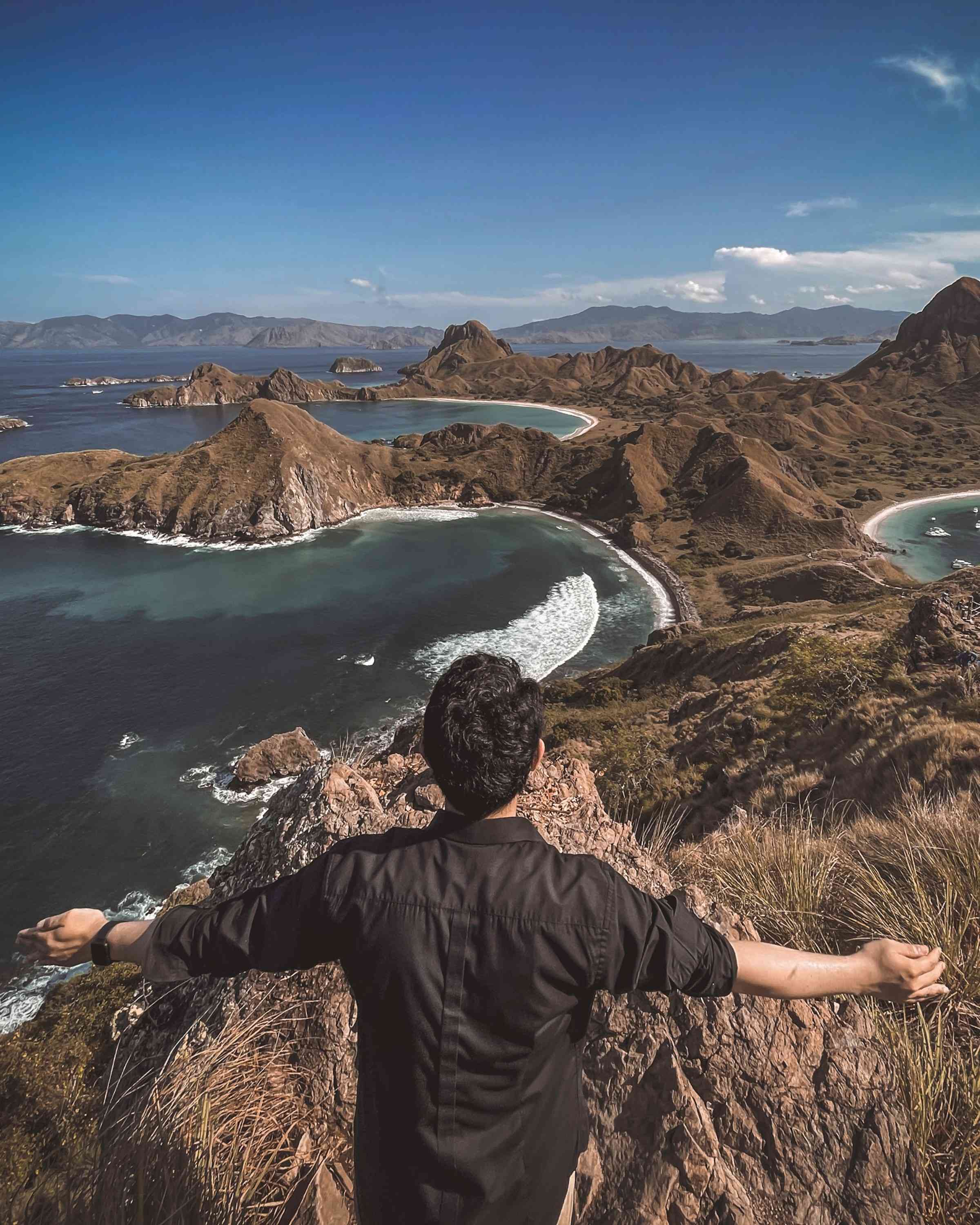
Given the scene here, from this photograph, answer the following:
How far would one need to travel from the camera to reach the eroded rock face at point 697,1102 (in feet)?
8.72

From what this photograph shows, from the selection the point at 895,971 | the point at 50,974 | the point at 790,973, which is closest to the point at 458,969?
the point at 790,973

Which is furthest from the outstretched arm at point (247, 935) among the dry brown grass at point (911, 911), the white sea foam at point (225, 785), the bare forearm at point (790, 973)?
the white sea foam at point (225, 785)

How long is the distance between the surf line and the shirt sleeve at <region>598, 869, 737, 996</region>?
67820 mm

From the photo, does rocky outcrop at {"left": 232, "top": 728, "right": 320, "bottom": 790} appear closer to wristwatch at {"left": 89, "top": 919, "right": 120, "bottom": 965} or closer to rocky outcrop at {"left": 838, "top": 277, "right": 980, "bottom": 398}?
wristwatch at {"left": 89, "top": 919, "right": 120, "bottom": 965}

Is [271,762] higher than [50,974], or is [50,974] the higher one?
[271,762]

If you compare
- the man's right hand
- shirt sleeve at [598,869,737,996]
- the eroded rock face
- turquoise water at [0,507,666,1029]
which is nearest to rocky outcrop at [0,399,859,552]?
turquoise water at [0,507,666,1029]

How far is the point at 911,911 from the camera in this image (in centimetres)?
382

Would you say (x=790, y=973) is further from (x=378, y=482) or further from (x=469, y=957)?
(x=378, y=482)

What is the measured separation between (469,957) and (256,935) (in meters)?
0.67

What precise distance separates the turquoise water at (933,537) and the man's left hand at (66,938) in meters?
59.8

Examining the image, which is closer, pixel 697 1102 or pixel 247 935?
pixel 247 935

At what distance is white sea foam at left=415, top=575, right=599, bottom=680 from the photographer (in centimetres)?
3800

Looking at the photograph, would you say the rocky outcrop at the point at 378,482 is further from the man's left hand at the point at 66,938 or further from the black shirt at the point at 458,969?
the man's left hand at the point at 66,938

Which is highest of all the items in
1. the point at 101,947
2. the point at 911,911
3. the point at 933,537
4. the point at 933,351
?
the point at 933,351
